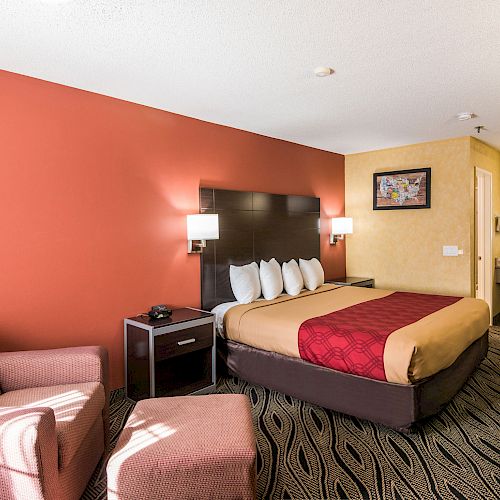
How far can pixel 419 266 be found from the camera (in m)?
5.17

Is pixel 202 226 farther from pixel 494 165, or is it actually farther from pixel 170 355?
pixel 494 165

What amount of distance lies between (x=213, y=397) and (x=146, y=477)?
0.64 meters

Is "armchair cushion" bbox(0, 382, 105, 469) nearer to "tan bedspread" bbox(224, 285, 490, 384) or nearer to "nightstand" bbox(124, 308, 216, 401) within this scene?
"nightstand" bbox(124, 308, 216, 401)

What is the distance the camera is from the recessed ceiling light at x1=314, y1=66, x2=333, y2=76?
2.75 metres

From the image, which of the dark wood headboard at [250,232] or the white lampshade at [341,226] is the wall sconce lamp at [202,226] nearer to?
the dark wood headboard at [250,232]

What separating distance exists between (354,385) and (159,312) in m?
1.59

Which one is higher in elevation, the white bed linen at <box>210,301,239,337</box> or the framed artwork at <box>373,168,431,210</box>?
the framed artwork at <box>373,168,431,210</box>

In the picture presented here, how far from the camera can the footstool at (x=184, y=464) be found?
1688 mm

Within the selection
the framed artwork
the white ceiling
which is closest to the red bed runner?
the white ceiling

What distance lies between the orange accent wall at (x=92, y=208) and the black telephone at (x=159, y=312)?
0.20 metres

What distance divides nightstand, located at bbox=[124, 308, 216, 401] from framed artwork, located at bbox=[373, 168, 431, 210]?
3.19 metres

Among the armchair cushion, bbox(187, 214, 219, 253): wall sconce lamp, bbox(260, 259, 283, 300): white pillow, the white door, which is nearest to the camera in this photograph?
the armchair cushion

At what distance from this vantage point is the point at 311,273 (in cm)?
461

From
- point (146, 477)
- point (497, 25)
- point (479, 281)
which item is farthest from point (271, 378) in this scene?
point (479, 281)
